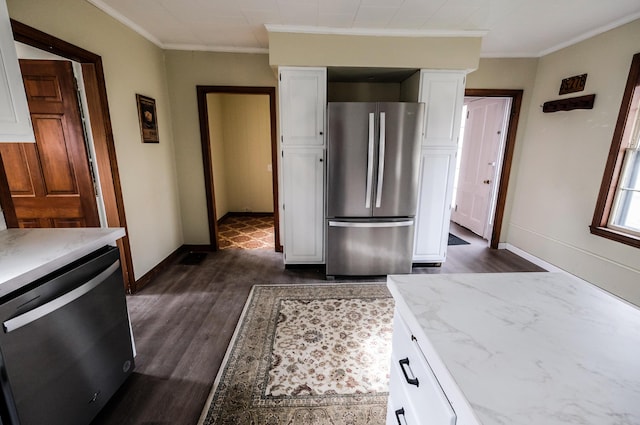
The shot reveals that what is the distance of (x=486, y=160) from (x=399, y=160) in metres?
2.42

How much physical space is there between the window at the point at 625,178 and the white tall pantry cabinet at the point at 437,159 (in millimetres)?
1391

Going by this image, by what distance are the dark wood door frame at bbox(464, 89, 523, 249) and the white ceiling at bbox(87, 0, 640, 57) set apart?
1.96 ft

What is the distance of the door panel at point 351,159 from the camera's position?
8.93ft

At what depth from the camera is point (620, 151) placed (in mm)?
2637

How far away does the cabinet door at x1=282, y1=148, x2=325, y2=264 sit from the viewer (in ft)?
10.1

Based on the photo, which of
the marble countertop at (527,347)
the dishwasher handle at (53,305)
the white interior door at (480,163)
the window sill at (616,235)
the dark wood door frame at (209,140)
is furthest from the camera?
the white interior door at (480,163)

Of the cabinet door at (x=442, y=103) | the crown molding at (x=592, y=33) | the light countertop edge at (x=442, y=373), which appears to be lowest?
the light countertop edge at (x=442, y=373)

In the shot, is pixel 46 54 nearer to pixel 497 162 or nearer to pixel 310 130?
pixel 310 130

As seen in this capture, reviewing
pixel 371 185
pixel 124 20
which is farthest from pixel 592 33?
pixel 124 20

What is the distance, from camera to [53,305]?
1.17 metres

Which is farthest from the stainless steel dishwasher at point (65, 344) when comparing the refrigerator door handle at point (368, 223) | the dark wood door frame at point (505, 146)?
the dark wood door frame at point (505, 146)

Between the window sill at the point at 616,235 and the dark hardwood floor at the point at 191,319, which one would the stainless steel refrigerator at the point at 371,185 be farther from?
the window sill at the point at 616,235

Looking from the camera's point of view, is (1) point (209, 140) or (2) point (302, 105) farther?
(1) point (209, 140)

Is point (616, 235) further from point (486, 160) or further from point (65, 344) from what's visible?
point (65, 344)
